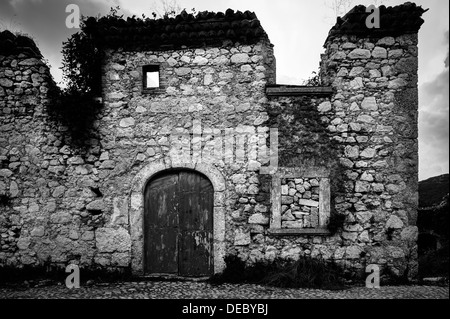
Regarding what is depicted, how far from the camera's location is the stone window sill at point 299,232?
5.18 metres

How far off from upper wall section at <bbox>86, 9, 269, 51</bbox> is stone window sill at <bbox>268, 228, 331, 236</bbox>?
362 centimetres

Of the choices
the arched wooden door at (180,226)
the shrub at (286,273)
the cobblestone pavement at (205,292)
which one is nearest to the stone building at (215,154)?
the arched wooden door at (180,226)

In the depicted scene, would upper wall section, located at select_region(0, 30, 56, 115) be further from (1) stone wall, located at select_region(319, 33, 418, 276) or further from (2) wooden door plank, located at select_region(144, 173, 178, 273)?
(1) stone wall, located at select_region(319, 33, 418, 276)

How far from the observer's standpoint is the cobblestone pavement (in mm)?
4367

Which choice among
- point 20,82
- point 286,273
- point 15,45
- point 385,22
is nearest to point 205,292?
point 286,273

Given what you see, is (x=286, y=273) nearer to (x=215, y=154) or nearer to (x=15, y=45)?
(x=215, y=154)

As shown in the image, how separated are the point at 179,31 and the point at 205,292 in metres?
4.74

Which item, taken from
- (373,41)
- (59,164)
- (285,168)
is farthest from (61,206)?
(373,41)

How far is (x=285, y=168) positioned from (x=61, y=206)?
4356mm

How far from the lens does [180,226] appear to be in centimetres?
548

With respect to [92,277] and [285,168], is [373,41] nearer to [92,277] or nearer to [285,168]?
[285,168]

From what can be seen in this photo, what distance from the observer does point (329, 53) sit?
559cm

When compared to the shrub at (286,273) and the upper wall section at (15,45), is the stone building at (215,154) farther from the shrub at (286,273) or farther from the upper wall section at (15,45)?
the shrub at (286,273)

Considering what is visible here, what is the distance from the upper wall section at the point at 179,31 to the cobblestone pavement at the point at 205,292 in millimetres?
4448
